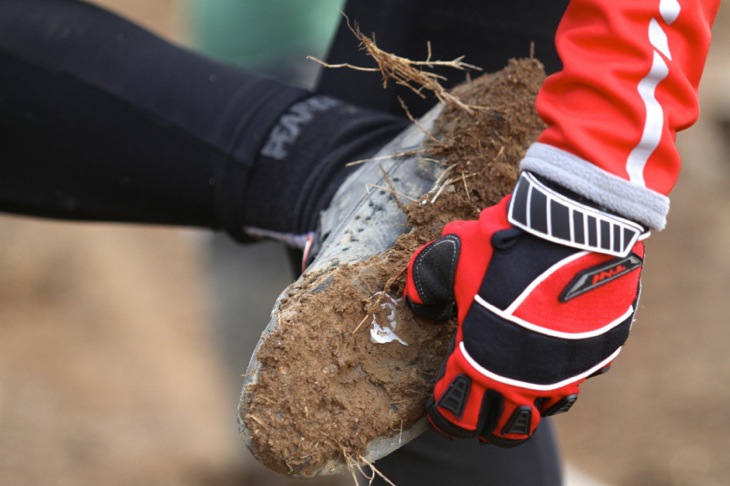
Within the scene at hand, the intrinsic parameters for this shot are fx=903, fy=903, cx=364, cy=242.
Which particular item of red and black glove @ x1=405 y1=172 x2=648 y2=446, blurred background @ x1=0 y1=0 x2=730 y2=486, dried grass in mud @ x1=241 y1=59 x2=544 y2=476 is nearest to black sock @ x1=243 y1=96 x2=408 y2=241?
dried grass in mud @ x1=241 y1=59 x2=544 y2=476

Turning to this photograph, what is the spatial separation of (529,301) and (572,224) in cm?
7

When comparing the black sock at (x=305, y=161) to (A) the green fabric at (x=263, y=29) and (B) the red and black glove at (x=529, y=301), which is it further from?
(A) the green fabric at (x=263, y=29)

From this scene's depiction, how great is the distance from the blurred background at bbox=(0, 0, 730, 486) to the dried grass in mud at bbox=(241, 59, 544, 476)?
989 mm

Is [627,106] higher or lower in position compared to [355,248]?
higher

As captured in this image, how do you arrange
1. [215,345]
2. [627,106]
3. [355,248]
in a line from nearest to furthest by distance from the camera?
[627,106]
[355,248]
[215,345]

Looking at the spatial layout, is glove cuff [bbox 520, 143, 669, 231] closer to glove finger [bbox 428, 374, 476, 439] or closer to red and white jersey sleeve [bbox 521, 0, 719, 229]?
red and white jersey sleeve [bbox 521, 0, 719, 229]

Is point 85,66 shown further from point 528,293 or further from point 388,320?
point 528,293

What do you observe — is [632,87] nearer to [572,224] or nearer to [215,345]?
[572,224]

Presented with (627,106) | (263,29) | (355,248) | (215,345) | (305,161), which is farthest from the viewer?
(215,345)

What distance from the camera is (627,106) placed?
0.74 meters

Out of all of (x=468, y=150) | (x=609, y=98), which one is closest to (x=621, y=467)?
(x=468, y=150)

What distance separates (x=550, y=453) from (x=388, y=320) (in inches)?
13.7

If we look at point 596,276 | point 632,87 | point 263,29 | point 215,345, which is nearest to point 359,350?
point 596,276

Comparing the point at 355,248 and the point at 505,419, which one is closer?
the point at 505,419
